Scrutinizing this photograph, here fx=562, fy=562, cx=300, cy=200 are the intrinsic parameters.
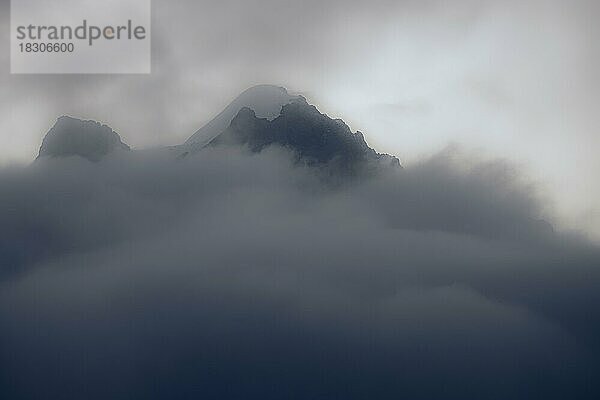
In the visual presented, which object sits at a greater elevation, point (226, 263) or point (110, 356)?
point (226, 263)

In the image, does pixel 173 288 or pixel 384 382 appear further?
pixel 173 288

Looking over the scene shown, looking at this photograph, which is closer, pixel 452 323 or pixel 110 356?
pixel 110 356

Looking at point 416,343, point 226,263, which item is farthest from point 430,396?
point 226,263

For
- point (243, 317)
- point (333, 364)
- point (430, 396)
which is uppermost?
point (243, 317)

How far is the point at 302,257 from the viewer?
195625 mm

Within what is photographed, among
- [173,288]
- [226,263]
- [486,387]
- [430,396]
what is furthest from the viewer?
[226,263]

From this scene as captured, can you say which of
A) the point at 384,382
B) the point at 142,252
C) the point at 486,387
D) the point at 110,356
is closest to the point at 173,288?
the point at 142,252

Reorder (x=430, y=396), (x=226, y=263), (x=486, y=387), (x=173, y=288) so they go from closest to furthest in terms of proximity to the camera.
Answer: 1. (x=486, y=387)
2. (x=430, y=396)
3. (x=173, y=288)
4. (x=226, y=263)

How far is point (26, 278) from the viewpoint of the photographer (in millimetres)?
171375

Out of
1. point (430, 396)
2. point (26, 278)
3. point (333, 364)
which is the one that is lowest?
point (430, 396)

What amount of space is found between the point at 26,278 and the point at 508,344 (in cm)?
14812

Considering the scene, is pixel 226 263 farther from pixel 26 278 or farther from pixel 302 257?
pixel 26 278

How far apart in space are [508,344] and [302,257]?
Result: 71.4m

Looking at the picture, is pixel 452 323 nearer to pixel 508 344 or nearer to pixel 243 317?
pixel 508 344
